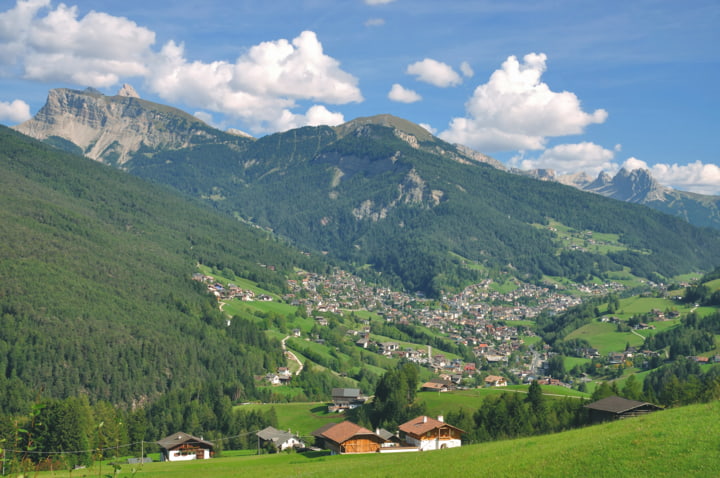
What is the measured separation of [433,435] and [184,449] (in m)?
33.0

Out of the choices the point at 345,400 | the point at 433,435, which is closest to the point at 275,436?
the point at 345,400

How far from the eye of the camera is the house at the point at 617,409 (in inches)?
2052

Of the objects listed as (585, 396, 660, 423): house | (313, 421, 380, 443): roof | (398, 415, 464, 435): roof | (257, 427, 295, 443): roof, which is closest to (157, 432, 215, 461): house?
(257, 427, 295, 443): roof

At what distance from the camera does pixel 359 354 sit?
17800 cm

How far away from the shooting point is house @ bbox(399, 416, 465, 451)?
201 ft

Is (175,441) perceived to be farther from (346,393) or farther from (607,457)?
(607,457)

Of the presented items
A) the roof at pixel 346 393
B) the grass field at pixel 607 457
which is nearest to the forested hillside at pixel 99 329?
the roof at pixel 346 393

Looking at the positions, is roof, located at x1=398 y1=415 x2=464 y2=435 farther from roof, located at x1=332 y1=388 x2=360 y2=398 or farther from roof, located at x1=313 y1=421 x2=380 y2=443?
roof, located at x1=332 y1=388 x2=360 y2=398

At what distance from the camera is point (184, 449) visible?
248 ft

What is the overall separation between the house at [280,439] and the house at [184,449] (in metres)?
7.61

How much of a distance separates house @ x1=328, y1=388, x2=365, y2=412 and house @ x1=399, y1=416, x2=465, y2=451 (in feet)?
135

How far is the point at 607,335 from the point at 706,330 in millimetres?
33478

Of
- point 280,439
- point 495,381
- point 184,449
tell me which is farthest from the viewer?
point 495,381

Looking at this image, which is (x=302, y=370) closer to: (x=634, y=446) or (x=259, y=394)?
(x=259, y=394)
